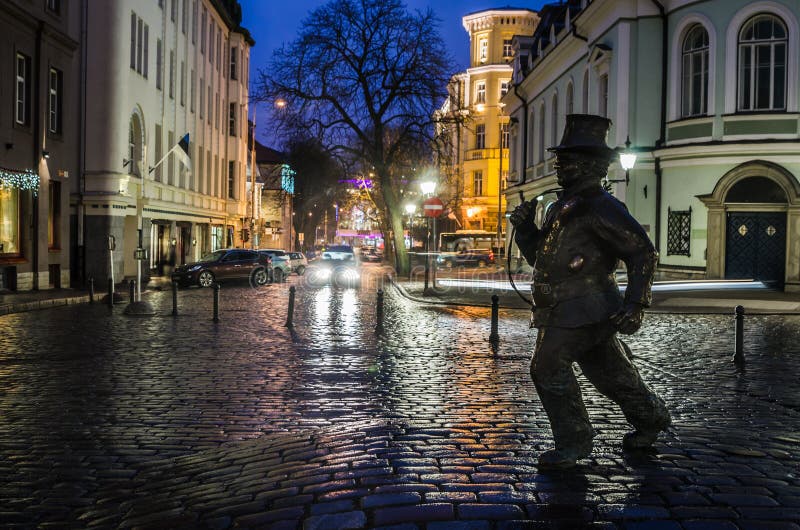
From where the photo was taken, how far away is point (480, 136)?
82.5 meters

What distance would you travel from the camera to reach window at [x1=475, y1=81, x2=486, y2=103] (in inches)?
3191

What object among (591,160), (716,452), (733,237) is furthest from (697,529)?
(733,237)

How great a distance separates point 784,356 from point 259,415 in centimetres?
840

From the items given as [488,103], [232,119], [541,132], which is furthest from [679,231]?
[488,103]

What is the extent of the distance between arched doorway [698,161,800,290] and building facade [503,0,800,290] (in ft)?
0.10

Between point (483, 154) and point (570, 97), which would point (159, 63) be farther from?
point (483, 154)

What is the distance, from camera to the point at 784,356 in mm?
12719

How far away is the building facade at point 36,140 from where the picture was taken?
2464 centimetres

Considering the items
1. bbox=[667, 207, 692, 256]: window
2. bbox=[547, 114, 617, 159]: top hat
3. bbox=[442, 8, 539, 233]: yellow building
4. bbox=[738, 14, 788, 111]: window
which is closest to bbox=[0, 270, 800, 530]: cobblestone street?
bbox=[547, 114, 617, 159]: top hat

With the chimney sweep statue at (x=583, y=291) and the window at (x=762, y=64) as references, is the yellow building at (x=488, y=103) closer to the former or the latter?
the window at (x=762, y=64)

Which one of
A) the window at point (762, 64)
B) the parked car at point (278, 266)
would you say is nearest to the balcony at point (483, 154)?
the parked car at point (278, 266)

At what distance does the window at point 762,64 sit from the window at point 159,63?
24035mm

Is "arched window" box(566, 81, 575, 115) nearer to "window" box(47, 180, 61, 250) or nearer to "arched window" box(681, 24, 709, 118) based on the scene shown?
"arched window" box(681, 24, 709, 118)

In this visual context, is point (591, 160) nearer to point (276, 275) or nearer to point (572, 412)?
point (572, 412)
